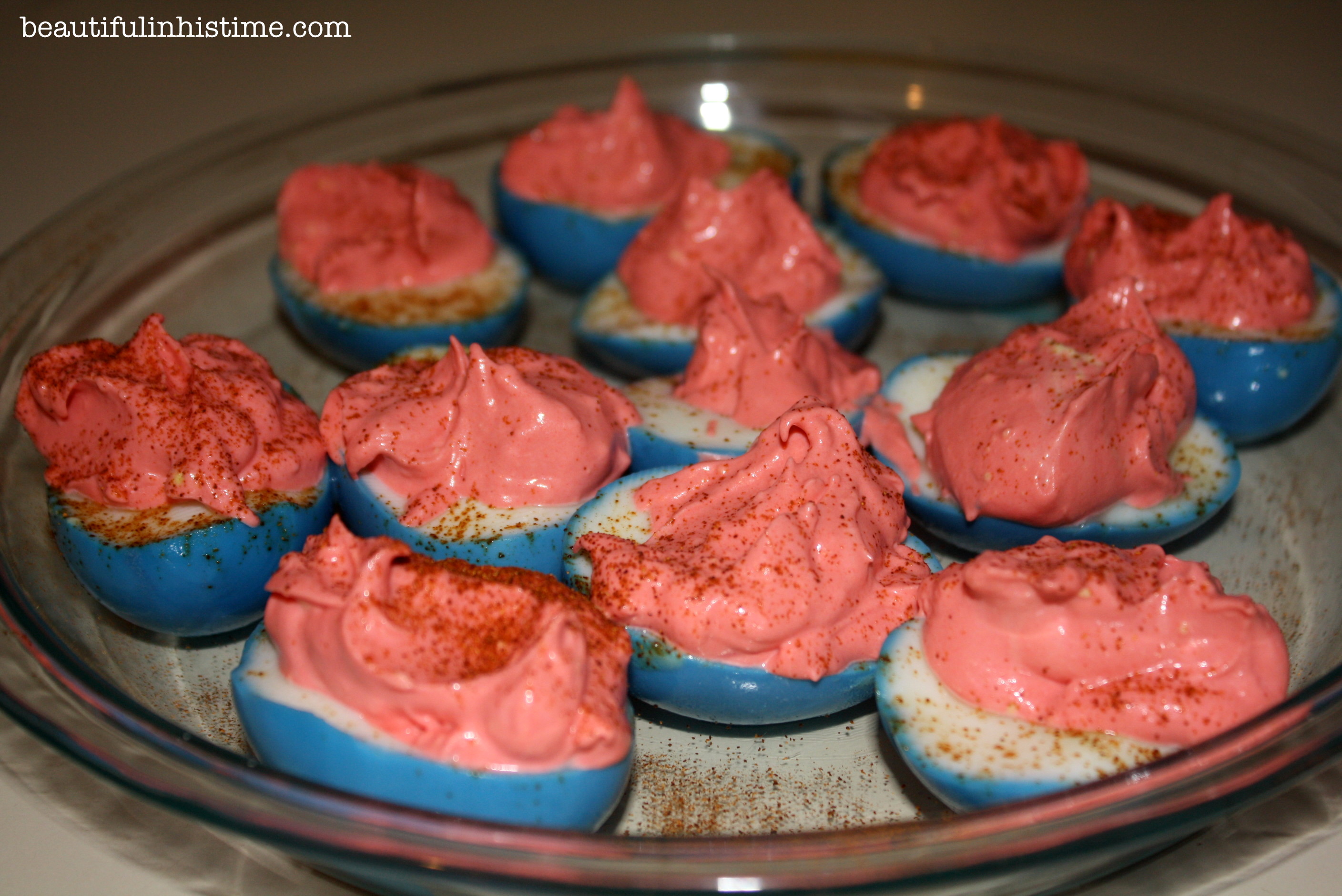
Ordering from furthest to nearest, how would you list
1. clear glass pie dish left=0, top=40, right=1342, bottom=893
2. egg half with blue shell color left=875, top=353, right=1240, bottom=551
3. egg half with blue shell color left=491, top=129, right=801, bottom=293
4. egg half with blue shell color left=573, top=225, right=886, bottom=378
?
egg half with blue shell color left=491, top=129, right=801, bottom=293
egg half with blue shell color left=573, top=225, right=886, bottom=378
egg half with blue shell color left=875, top=353, right=1240, bottom=551
clear glass pie dish left=0, top=40, right=1342, bottom=893

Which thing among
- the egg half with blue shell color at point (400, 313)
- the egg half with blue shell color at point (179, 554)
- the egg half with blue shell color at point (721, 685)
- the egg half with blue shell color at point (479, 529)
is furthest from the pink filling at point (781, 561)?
the egg half with blue shell color at point (400, 313)

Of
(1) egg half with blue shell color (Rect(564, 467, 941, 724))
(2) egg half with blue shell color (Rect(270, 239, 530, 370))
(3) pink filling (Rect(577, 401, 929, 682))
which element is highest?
(3) pink filling (Rect(577, 401, 929, 682))

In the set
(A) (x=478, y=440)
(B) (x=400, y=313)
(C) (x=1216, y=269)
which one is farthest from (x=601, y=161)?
(C) (x=1216, y=269)

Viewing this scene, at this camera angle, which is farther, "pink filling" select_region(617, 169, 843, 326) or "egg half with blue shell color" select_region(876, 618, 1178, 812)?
"pink filling" select_region(617, 169, 843, 326)

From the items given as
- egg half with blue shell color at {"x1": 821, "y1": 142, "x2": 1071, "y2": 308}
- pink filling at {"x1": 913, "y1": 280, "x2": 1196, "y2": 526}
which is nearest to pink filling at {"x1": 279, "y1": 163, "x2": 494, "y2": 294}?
egg half with blue shell color at {"x1": 821, "y1": 142, "x2": 1071, "y2": 308}

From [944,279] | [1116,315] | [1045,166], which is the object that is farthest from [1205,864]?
[1045,166]

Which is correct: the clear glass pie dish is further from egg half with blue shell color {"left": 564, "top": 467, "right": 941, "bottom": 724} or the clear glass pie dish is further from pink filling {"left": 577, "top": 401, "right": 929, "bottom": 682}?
pink filling {"left": 577, "top": 401, "right": 929, "bottom": 682}

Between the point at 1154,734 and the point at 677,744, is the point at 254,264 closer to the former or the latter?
the point at 677,744
